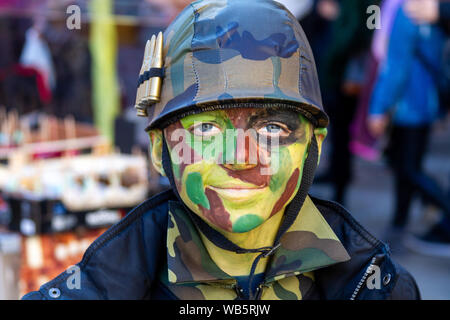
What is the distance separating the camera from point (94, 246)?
1631mm

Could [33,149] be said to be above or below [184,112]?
below

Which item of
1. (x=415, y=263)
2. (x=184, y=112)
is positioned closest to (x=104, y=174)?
(x=184, y=112)

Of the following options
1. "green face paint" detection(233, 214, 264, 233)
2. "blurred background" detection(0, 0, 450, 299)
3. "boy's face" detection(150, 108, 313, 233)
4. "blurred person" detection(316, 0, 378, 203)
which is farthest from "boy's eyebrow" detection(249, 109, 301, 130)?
"blurred person" detection(316, 0, 378, 203)

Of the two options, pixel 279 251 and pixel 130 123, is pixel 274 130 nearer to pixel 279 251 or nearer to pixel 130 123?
pixel 279 251

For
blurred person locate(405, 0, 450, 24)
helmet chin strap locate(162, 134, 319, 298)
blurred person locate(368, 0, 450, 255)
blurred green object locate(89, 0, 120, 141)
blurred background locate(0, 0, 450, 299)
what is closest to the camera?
helmet chin strap locate(162, 134, 319, 298)

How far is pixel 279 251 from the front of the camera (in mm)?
1628

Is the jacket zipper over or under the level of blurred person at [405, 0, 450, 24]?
under

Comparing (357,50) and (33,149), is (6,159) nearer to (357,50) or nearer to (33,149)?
(33,149)

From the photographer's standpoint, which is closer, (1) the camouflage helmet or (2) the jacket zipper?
(1) the camouflage helmet

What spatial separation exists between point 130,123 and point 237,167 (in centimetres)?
256

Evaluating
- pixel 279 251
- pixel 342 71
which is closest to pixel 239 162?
pixel 279 251

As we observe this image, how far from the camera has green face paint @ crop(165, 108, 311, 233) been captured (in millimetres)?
1437

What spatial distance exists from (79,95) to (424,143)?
342 centimetres

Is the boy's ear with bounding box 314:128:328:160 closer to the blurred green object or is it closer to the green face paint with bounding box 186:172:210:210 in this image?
the green face paint with bounding box 186:172:210:210
